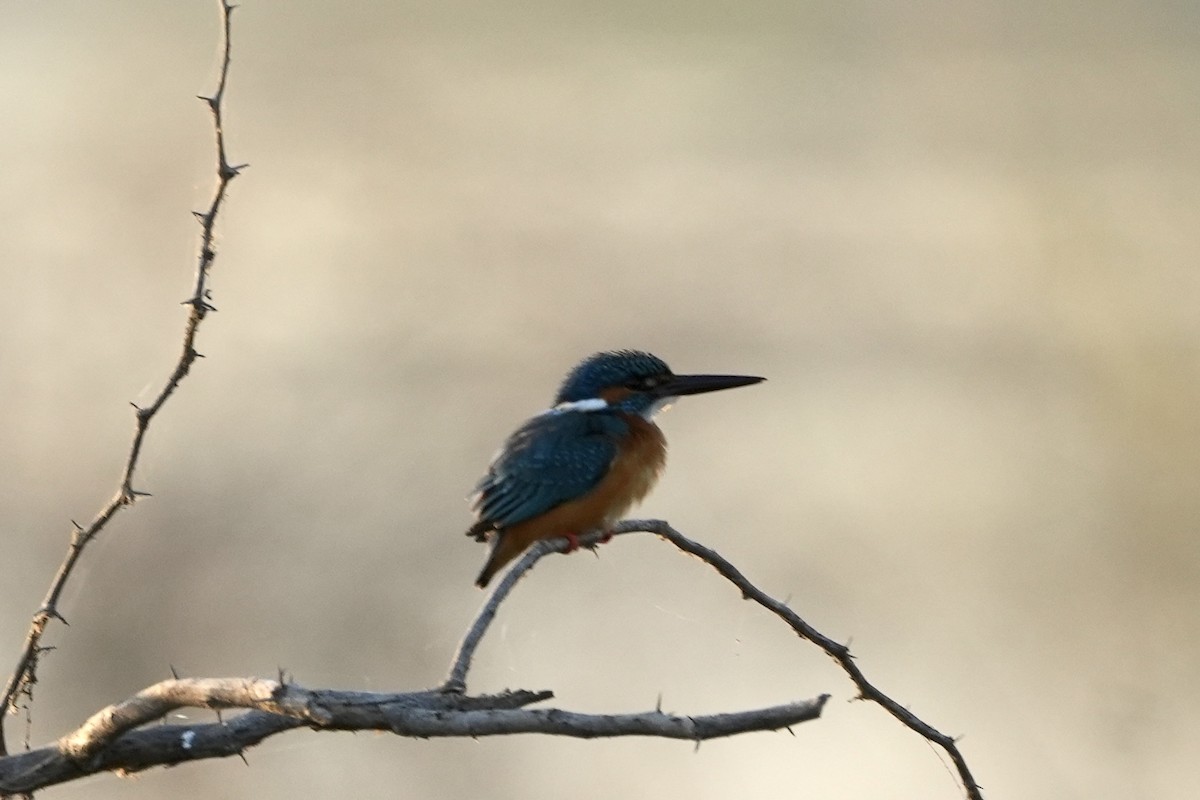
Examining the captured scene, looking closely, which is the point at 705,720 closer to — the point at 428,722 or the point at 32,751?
the point at 428,722

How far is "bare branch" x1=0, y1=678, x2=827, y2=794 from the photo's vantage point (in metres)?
1.53

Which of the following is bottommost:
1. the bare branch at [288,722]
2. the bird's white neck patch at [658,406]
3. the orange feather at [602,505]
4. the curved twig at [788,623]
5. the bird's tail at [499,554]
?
the bare branch at [288,722]

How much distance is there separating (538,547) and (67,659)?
3198 mm

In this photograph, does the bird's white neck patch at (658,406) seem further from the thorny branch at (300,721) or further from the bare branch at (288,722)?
the bare branch at (288,722)

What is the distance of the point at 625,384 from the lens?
146 inches

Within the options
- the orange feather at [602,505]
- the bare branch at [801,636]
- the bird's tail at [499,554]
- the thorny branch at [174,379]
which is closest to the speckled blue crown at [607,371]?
the orange feather at [602,505]

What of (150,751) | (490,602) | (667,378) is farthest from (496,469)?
(150,751)

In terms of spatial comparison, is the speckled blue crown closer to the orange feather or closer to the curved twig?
the orange feather

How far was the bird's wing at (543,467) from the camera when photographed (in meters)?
3.10

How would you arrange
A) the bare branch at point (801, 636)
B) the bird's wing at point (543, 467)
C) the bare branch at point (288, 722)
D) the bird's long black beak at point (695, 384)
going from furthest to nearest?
the bird's long black beak at point (695, 384)
the bird's wing at point (543, 467)
the bare branch at point (801, 636)
the bare branch at point (288, 722)

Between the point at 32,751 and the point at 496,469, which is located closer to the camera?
the point at 32,751

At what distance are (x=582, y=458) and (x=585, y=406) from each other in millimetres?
433

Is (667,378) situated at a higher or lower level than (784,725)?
higher

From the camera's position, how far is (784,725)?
151 centimetres
